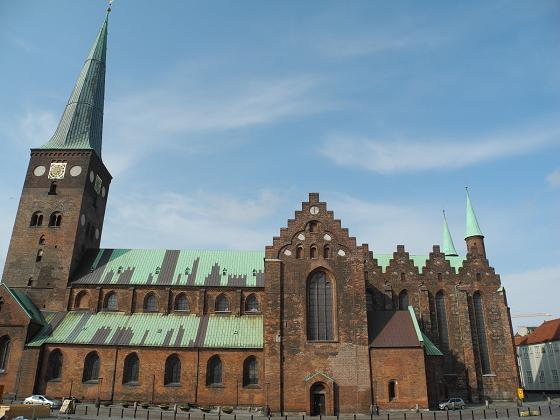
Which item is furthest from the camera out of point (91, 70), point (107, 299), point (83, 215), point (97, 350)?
point (91, 70)

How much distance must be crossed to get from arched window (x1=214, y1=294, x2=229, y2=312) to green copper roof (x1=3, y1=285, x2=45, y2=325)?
714 inches

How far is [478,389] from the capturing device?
51125mm

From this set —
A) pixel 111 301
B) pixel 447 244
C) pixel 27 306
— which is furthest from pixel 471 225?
pixel 27 306

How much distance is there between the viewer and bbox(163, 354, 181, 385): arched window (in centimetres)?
4372

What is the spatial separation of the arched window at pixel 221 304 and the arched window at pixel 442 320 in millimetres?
25685

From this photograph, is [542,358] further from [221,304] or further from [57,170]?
[57,170]

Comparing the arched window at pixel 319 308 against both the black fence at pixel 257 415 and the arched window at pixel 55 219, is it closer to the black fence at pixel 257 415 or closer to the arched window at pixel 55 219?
the black fence at pixel 257 415

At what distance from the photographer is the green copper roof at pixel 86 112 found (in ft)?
186

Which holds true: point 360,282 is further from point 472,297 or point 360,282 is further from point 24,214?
point 24,214

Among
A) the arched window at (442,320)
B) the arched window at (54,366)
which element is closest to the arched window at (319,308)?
the arched window at (442,320)

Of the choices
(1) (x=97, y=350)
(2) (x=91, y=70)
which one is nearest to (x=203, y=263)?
(1) (x=97, y=350)

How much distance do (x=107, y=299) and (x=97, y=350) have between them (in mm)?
7282

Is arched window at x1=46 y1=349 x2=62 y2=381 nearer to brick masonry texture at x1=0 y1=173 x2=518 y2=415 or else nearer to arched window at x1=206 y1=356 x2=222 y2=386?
brick masonry texture at x1=0 y1=173 x2=518 y2=415

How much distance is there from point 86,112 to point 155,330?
30524 mm
